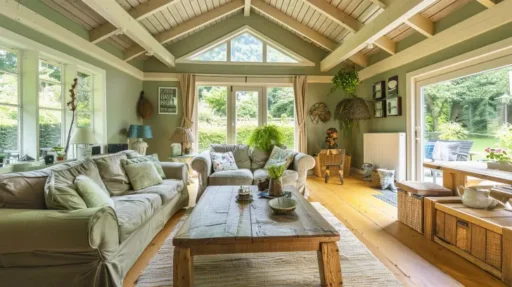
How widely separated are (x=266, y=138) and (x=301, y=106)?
5.59 ft

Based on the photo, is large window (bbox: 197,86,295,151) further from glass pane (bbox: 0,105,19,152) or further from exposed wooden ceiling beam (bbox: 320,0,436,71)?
glass pane (bbox: 0,105,19,152)

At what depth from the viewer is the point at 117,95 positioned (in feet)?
15.1

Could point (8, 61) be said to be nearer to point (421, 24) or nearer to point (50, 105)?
point (50, 105)

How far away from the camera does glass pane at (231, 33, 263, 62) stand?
227 inches

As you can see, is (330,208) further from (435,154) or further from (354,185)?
(435,154)

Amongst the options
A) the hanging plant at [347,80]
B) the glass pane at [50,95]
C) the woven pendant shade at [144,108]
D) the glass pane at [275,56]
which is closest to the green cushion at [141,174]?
the glass pane at [50,95]

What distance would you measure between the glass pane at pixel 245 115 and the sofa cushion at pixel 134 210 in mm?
3489

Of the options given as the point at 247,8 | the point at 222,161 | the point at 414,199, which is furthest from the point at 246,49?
the point at 414,199

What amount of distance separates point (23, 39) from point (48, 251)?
245 cm

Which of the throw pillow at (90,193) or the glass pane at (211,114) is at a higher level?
the glass pane at (211,114)

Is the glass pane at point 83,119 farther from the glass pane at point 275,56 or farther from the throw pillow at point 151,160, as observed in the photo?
the glass pane at point 275,56

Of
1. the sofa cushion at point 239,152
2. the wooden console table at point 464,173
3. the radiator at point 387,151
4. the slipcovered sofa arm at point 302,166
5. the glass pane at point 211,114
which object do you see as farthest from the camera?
the glass pane at point 211,114

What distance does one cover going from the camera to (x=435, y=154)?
3.92 metres

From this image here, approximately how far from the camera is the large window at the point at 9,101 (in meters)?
2.63
